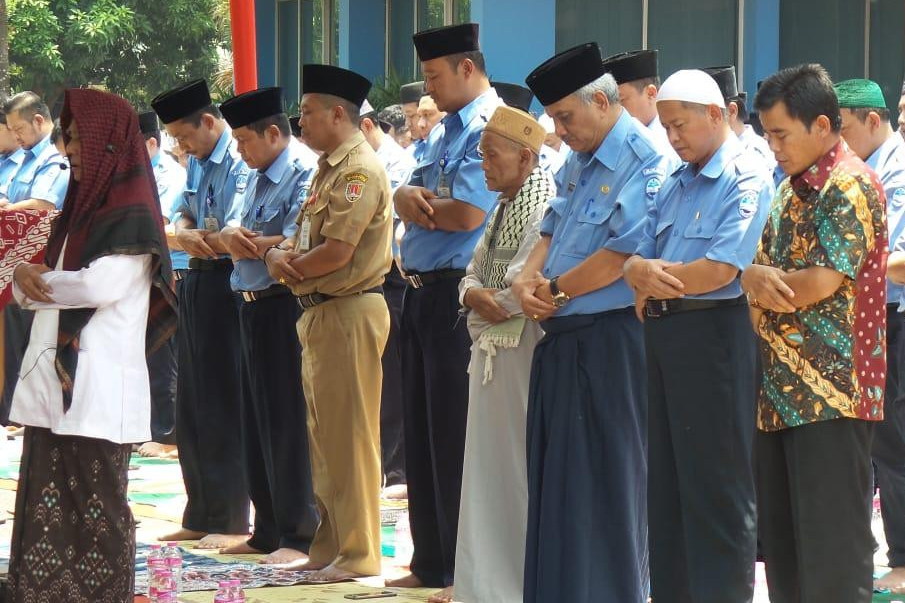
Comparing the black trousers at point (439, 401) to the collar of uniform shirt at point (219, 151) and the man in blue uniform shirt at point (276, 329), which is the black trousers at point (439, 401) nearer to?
the man in blue uniform shirt at point (276, 329)

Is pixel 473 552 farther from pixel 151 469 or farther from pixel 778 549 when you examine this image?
pixel 151 469

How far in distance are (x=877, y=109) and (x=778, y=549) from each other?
2408 mm

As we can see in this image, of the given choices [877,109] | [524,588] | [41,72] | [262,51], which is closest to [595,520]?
[524,588]

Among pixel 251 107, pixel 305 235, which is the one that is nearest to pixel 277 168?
pixel 251 107

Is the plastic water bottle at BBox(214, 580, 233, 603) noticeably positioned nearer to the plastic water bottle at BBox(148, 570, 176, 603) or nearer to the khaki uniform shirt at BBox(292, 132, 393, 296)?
the plastic water bottle at BBox(148, 570, 176, 603)

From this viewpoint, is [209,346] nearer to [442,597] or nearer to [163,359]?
[442,597]

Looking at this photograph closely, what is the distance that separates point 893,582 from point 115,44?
2822 centimetres

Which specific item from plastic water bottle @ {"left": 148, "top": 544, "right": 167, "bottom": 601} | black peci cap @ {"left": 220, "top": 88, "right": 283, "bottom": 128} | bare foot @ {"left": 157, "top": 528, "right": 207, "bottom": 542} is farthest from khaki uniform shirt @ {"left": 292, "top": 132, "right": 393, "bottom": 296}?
Result: bare foot @ {"left": 157, "top": 528, "right": 207, "bottom": 542}

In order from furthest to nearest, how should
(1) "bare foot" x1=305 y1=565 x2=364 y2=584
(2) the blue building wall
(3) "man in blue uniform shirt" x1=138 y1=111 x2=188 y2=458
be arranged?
(2) the blue building wall
(3) "man in blue uniform shirt" x1=138 y1=111 x2=188 y2=458
(1) "bare foot" x1=305 y1=565 x2=364 y2=584

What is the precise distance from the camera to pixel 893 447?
6117 mm

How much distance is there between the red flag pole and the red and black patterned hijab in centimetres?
269

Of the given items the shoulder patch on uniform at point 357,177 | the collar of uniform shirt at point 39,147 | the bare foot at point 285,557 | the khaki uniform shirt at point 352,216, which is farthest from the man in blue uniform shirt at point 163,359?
the shoulder patch on uniform at point 357,177

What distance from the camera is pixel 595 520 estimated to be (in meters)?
4.89

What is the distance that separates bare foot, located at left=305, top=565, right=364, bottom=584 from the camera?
6.08 meters
